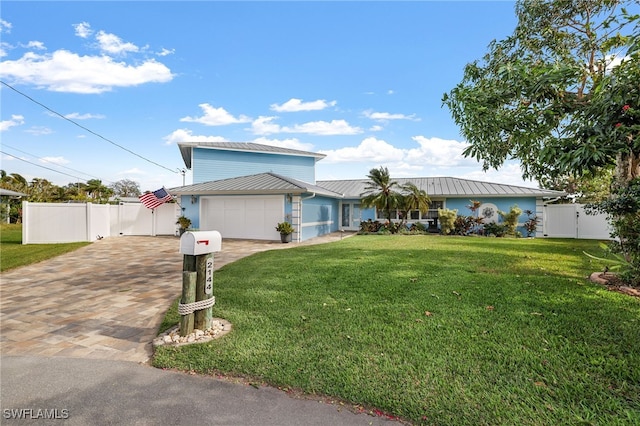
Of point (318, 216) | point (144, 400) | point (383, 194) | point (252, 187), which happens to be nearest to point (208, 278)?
point (144, 400)

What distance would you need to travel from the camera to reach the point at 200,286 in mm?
3826

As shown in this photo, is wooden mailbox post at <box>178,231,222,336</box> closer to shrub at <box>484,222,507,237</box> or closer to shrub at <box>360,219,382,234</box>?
shrub at <box>360,219,382,234</box>

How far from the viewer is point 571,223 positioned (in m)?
16.6

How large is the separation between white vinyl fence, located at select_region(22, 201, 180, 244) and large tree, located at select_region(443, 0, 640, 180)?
1418 centimetres

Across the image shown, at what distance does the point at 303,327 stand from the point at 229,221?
12.4 meters

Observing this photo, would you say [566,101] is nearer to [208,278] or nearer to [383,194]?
[208,278]

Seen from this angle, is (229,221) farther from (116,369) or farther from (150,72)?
(116,369)

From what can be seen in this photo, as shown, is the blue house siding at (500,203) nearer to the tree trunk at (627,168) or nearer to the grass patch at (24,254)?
the tree trunk at (627,168)

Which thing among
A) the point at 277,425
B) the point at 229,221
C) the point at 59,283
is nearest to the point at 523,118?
the point at 277,425

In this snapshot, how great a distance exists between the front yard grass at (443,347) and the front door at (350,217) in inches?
574

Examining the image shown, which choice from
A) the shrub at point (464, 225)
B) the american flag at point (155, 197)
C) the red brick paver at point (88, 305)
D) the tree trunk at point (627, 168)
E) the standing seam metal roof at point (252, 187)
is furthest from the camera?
the shrub at point (464, 225)

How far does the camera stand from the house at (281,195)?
1460cm

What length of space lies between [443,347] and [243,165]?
17.7 metres

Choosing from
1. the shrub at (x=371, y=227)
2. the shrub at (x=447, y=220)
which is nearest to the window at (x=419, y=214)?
the shrub at (x=371, y=227)
